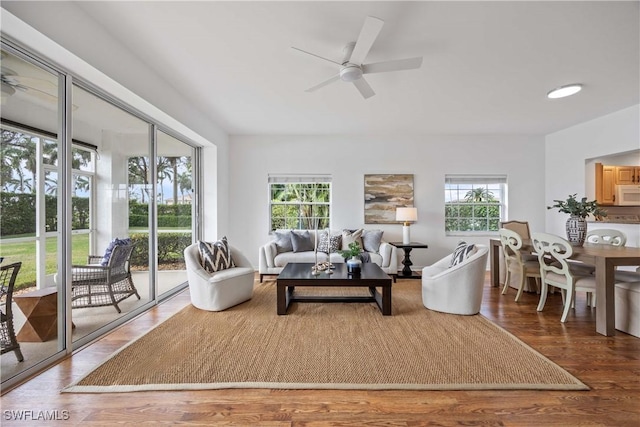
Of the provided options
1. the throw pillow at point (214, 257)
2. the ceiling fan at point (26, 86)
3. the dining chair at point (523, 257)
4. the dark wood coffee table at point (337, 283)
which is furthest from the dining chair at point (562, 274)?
the ceiling fan at point (26, 86)

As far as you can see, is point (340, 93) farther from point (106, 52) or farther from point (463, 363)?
point (463, 363)

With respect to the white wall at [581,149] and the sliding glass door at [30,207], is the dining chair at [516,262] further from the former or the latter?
the sliding glass door at [30,207]

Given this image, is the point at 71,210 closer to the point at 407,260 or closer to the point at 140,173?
the point at 140,173

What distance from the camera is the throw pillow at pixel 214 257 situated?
3459mm

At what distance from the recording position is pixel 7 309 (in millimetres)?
1944

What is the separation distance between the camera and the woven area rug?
1.89 m

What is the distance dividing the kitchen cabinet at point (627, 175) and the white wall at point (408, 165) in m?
1.07

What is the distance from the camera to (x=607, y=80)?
127 inches

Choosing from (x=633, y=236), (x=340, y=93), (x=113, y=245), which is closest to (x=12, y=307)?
(x=113, y=245)

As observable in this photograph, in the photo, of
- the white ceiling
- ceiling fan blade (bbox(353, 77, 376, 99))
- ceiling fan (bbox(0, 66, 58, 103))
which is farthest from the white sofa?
ceiling fan (bbox(0, 66, 58, 103))

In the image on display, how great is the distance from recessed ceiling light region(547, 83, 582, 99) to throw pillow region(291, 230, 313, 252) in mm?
3954

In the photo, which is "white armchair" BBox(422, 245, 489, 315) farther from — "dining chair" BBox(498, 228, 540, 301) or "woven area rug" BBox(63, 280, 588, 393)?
"dining chair" BBox(498, 228, 540, 301)

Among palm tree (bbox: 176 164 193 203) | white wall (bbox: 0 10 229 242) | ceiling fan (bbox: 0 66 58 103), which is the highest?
white wall (bbox: 0 10 229 242)

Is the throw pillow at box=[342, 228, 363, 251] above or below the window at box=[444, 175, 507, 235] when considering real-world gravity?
below
